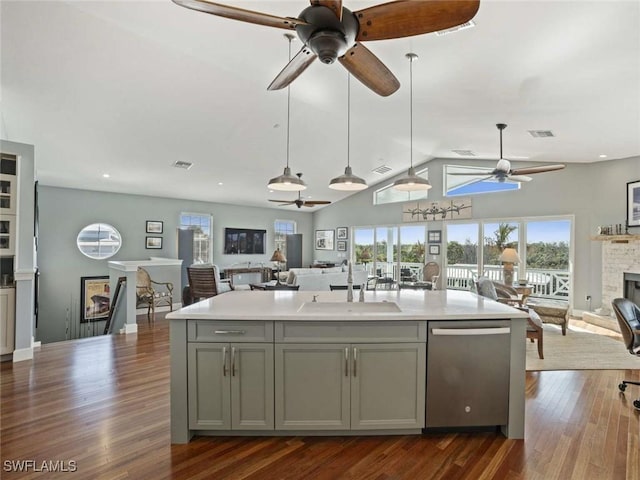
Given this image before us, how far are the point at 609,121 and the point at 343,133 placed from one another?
3.93m

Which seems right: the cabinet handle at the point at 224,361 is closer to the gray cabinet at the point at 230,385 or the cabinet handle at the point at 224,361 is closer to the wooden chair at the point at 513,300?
the gray cabinet at the point at 230,385

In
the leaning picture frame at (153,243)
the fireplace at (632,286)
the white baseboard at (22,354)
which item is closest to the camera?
the white baseboard at (22,354)

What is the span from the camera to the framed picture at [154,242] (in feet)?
26.0

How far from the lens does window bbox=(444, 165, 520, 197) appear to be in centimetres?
737

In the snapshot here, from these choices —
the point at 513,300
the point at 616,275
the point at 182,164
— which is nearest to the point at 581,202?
the point at 616,275

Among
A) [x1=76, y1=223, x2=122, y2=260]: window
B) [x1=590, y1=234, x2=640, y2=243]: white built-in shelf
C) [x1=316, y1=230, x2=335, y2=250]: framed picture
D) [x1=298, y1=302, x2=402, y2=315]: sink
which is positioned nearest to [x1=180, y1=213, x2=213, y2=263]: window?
[x1=76, y1=223, x2=122, y2=260]: window

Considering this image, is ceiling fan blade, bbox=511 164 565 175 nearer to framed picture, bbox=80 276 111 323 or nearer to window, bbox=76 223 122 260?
window, bbox=76 223 122 260

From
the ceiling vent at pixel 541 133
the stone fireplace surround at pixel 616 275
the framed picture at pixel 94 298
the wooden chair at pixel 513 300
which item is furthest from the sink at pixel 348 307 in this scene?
the framed picture at pixel 94 298

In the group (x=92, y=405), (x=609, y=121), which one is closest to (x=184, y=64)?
(x=92, y=405)

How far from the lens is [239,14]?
1.51 m

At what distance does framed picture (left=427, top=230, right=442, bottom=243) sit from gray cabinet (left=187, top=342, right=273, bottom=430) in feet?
23.5

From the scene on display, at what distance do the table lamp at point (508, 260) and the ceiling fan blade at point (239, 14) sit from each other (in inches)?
217

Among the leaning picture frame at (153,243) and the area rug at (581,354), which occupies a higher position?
the leaning picture frame at (153,243)

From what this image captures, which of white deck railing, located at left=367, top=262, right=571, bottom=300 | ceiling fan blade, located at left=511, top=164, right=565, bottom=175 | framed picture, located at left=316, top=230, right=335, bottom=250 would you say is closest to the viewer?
ceiling fan blade, located at left=511, top=164, right=565, bottom=175
